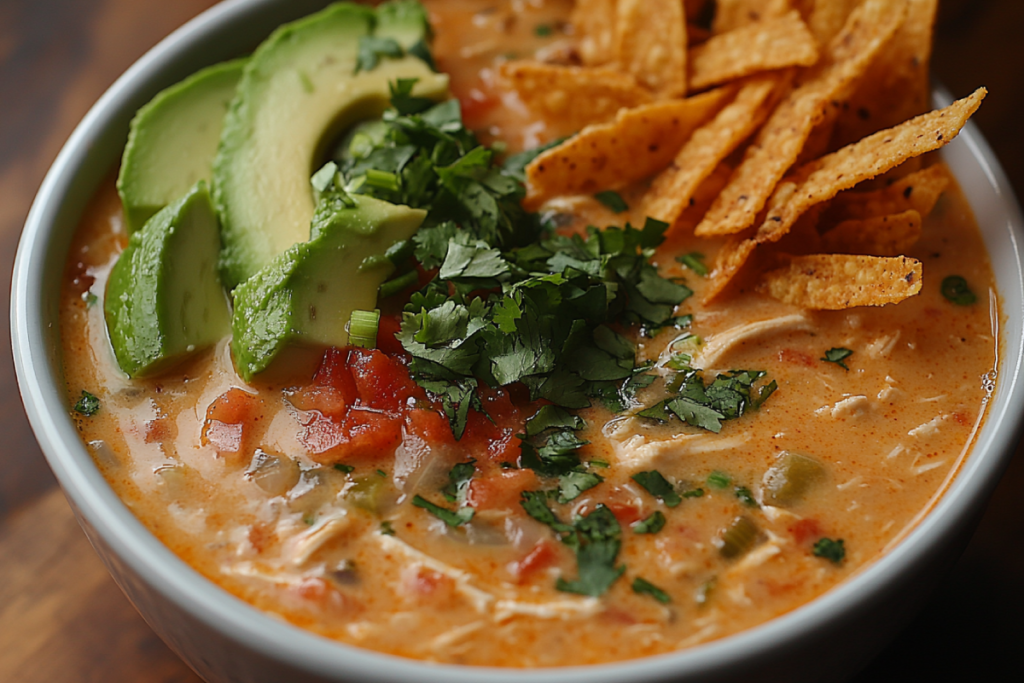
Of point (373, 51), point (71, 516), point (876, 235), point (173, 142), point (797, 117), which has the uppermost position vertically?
point (373, 51)

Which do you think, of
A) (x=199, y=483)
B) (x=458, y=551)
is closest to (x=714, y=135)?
(x=458, y=551)

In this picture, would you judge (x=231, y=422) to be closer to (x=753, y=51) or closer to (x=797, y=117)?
(x=797, y=117)

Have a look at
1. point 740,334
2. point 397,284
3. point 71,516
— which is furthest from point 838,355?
point 71,516

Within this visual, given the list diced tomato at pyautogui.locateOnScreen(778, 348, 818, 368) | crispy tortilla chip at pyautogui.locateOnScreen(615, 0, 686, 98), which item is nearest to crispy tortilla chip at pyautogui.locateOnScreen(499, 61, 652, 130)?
crispy tortilla chip at pyautogui.locateOnScreen(615, 0, 686, 98)

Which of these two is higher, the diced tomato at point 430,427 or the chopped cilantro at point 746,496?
the diced tomato at point 430,427

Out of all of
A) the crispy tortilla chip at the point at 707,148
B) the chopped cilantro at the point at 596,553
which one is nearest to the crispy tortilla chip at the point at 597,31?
the crispy tortilla chip at the point at 707,148

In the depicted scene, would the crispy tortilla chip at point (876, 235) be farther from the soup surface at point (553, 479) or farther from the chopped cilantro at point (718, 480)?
the chopped cilantro at point (718, 480)
